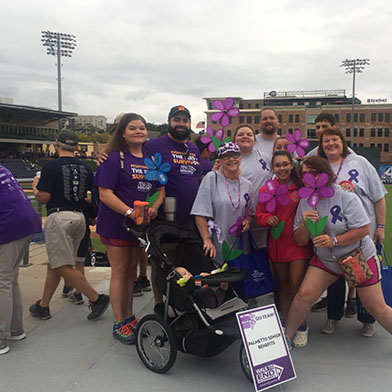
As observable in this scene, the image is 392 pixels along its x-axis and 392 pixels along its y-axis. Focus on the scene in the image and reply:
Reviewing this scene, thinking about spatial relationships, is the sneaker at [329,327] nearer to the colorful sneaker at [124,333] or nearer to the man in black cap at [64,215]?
the colorful sneaker at [124,333]

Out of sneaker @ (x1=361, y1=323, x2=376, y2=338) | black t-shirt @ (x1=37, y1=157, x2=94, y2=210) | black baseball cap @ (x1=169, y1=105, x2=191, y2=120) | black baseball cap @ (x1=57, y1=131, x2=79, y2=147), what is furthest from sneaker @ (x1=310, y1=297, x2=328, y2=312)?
black baseball cap @ (x1=57, y1=131, x2=79, y2=147)

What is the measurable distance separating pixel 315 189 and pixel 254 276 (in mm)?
837

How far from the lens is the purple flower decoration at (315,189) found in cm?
261

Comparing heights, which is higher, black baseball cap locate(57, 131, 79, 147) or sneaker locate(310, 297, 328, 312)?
black baseball cap locate(57, 131, 79, 147)

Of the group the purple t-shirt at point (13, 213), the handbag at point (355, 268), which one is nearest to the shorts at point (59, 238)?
the purple t-shirt at point (13, 213)

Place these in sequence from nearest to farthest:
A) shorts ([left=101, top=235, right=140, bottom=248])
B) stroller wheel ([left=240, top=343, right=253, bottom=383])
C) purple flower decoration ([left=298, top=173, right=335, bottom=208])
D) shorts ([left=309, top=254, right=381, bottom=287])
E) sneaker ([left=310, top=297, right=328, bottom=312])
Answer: stroller wheel ([left=240, top=343, right=253, bottom=383]) < purple flower decoration ([left=298, top=173, right=335, bottom=208]) < shorts ([left=309, top=254, right=381, bottom=287]) < shorts ([left=101, top=235, right=140, bottom=248]) < sneaker ([left=310, top=297, right=328, bottom=312])

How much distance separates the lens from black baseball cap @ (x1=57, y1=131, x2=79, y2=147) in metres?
3.52

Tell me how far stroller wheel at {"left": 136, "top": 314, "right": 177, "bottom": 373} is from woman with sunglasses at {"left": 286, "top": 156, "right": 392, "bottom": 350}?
0.98 meters

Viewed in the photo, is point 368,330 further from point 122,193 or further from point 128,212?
point 122,193

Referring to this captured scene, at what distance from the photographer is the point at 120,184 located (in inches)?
119

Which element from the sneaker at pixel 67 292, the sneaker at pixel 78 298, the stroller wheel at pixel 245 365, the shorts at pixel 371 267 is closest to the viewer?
the stroller wheel at pixel 245 365

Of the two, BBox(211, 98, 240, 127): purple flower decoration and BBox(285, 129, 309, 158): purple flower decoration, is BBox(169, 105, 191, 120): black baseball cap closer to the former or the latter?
BBox(211, 98, 240, 127): purple flower decoration

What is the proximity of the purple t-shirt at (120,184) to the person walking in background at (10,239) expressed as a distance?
1.92 feet

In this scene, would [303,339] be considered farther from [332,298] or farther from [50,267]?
[50,267]
